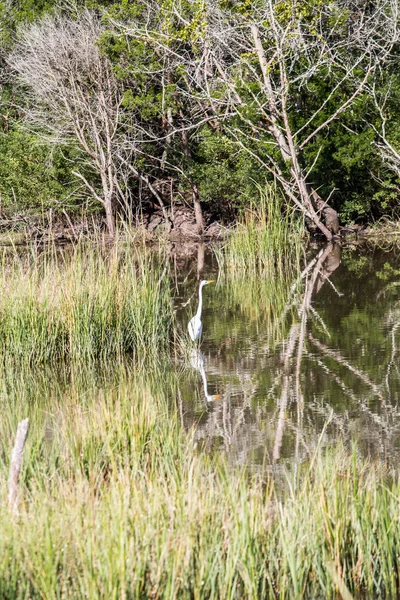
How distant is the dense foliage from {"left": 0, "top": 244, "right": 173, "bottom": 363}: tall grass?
8.35m

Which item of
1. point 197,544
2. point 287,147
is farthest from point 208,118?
point 197,544

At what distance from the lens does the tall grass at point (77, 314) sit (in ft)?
27.8

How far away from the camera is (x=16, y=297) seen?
8352 millimetres

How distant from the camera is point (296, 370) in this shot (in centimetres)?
807

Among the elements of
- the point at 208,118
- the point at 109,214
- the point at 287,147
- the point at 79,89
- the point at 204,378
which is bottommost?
the point at 204,378

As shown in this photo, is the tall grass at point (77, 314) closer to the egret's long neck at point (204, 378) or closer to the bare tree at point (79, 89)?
the egret's long neck at point (204, 378)

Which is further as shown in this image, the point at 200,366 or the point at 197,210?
the point at 197,210

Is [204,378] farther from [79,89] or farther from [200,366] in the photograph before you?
[79,89]

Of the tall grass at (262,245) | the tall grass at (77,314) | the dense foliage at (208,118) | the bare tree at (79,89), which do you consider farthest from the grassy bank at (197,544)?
the bare tree at (79,89)

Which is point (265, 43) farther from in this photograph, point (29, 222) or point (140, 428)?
point (140, 428)

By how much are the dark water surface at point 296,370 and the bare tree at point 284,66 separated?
196 inches

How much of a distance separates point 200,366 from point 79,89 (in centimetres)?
1419

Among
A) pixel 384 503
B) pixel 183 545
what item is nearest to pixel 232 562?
pixel 183 545

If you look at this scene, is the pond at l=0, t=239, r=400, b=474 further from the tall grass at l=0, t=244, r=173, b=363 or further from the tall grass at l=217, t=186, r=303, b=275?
the tall grass at l=217, t=186, r=303, b=275
